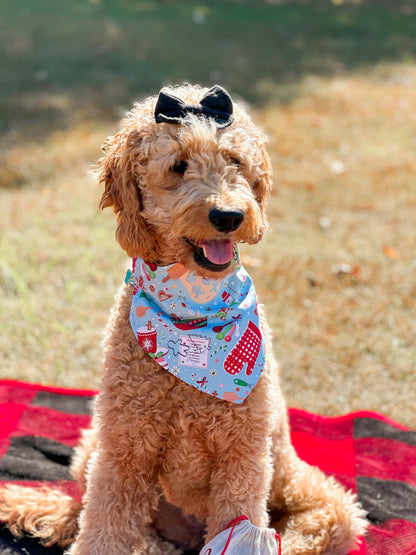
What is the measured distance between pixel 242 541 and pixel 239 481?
0.67 ft

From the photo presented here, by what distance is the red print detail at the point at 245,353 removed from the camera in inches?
92.4

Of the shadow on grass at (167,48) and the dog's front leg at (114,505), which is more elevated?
the shadow on grass at (167,48)

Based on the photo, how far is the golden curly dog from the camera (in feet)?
7.03

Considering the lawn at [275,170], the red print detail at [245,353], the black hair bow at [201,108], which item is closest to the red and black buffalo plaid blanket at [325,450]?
the lawn at [275,170]

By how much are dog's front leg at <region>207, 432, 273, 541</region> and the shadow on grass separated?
18.7 ft

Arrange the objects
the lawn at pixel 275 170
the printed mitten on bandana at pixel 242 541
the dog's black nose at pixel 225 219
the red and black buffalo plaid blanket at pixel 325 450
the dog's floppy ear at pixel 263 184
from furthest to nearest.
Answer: the lawn at pixel 275 170, the red and black buffalo plaid blanket at pixel 325 450, the dog's floppy ear at pixel 263 184, the printed mitten on bandana at pixel 242 541, the dog's black nose at pixel 225 219

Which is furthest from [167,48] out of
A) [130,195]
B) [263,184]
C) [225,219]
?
[225,219]

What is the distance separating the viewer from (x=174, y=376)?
2.33 meters

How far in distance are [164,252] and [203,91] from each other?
61 centimetres

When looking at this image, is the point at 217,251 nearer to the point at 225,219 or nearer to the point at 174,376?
the point at 225,219

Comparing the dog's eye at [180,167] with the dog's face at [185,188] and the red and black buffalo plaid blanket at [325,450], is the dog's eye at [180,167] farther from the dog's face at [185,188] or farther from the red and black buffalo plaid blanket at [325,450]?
the red and black buffalo plaid blanket at [325,450]

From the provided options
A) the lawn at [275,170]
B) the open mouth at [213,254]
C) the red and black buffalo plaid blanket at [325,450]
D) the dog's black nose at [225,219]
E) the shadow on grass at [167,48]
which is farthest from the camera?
the shadow on grass at [167,48]

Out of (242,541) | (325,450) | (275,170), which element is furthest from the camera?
(275,170)

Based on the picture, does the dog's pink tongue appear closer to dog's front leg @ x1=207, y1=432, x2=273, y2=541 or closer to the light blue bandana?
the light blue bandana
